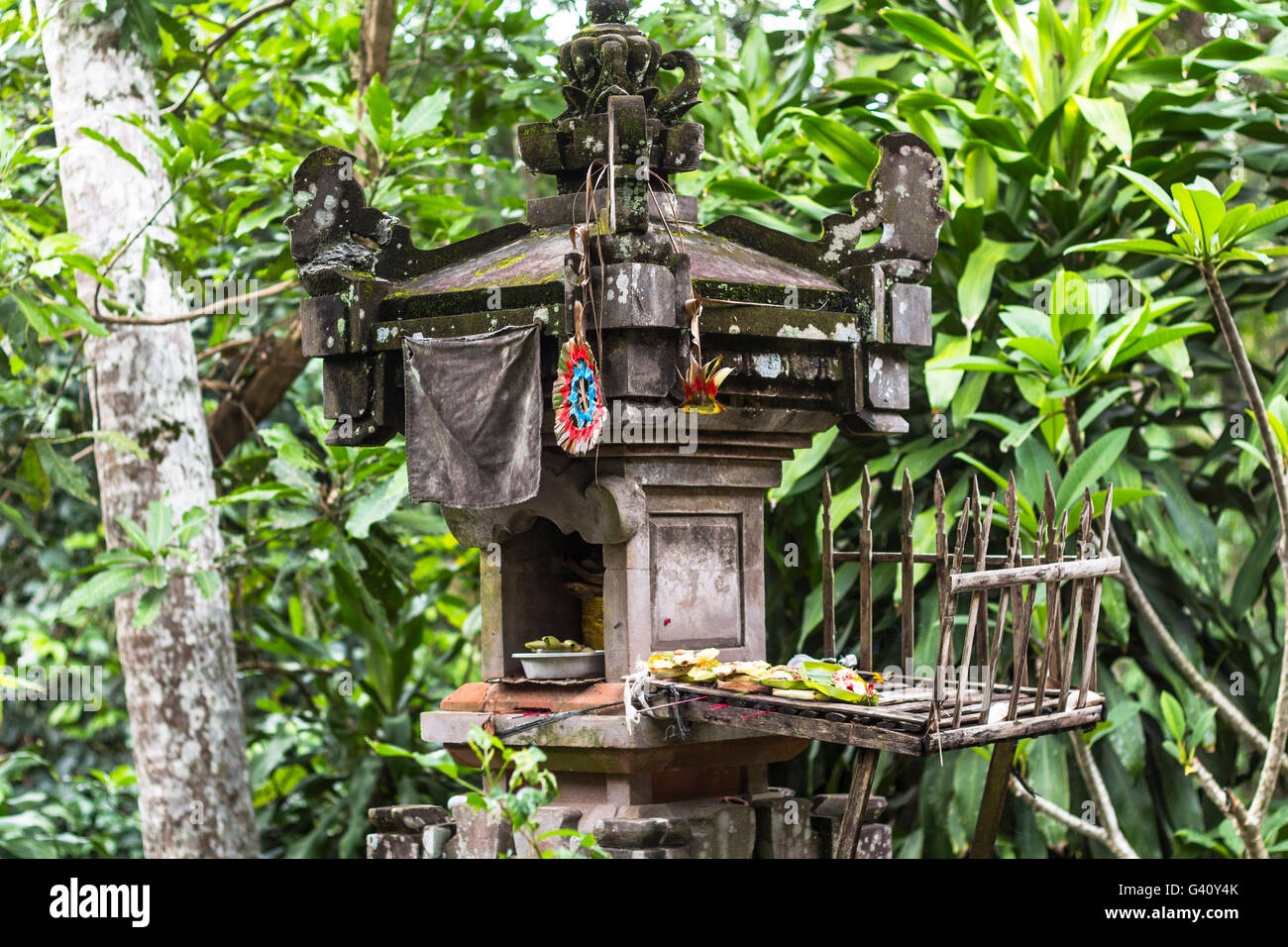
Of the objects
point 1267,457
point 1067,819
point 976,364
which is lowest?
point 1067,819

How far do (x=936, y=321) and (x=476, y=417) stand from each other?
117 inches

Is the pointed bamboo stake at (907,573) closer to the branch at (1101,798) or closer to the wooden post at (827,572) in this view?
the wooden post at (827,572)

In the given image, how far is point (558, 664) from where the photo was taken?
431 centimetres

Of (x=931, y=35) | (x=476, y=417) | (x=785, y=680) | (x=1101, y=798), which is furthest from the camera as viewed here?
(x=931, y=35)

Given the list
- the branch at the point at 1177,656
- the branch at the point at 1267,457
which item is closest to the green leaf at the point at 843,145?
the branch at the point at 1177,656

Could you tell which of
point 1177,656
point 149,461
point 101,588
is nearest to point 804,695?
point 1177,656

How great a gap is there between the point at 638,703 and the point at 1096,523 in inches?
99.3

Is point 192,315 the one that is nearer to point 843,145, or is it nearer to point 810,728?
point 843,145

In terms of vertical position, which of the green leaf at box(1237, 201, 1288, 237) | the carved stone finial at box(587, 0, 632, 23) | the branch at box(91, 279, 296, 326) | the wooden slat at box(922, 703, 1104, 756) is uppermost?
the carved stone finial at box(587, 0, 632, 23)

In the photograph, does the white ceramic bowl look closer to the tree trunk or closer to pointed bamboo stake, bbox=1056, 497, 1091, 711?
pointed bamboo stake, bbox=1056, 497, 1091, 711

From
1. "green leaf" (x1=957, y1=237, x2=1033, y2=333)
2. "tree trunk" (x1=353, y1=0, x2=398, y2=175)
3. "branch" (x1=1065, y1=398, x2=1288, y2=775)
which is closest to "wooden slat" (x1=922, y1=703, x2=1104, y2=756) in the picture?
"branch" (x1=1065, y1=398, x2=1288, y2=775)

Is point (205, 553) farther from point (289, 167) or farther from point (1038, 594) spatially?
point (1038, 594)

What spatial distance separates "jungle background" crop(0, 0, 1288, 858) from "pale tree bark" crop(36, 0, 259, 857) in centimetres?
18

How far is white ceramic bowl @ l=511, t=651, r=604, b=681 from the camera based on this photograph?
4293mm
